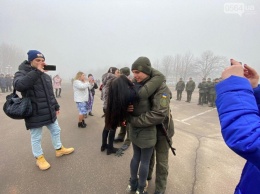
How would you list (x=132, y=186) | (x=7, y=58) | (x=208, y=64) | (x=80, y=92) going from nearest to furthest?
(x=132, y=186) < (x=80, y=92) < (x=208, y=64) < (x=7, y=58)

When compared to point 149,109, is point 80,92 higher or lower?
lower

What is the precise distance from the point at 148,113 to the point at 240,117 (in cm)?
112

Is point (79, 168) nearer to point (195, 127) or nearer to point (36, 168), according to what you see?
point (36, 168)

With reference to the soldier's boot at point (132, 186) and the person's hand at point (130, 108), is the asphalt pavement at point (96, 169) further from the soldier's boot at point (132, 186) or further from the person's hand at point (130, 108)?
the person's hand at point (130, 108)

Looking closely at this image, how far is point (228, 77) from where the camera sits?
836mm

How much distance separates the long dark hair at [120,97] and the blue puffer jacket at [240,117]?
0.98 metres

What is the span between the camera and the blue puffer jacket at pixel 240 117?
0.69 metres

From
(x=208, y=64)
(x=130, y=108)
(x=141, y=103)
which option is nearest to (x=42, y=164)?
(x=130, y=108)

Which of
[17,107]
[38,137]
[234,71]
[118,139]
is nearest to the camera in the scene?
[234,71]

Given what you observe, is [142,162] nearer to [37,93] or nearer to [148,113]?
[148,113]

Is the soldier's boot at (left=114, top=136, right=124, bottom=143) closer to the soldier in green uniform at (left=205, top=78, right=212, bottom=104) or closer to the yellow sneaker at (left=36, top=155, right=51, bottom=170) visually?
the yellow sneaker at (left=36, top=155, right=51, bottom=170)

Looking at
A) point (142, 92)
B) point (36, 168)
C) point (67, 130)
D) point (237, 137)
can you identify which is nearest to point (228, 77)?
point (237, 137)

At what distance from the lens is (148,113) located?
180 centimetres

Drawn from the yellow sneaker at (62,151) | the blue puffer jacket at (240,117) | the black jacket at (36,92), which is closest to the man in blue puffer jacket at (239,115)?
the blue puffer jacket at (240,117)
